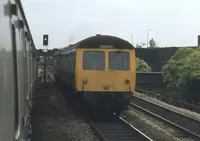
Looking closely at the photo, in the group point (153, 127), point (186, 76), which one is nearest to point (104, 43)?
point (153, 127)

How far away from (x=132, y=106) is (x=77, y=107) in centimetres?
264

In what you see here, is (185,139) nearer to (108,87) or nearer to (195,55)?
(108,87)

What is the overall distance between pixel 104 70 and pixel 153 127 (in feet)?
8.87

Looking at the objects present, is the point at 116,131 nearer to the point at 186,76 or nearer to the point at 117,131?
the point at 117,131

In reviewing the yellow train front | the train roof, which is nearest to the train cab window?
the yellow train front

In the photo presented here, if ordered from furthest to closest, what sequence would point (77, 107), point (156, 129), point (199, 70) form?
point (199, 70)
point (77, 107)
point (156, 129)

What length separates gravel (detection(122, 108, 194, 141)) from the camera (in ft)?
37.2

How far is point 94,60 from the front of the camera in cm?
1459

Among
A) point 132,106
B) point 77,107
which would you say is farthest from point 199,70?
point 77,107

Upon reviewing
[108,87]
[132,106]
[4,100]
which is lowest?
[132,106]

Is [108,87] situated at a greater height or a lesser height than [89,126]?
greater

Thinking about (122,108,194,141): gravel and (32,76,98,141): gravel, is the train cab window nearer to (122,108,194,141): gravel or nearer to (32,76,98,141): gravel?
(122,108,194,141): gravel

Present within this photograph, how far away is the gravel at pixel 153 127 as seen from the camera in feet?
37.2

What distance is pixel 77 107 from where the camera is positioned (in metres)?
18.1
